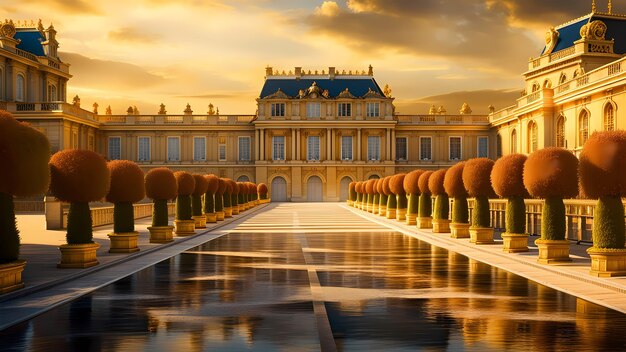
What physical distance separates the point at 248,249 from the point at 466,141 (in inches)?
3089

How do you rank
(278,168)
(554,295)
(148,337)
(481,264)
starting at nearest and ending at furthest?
(148,337) < (554,295) < (481,264) < (278,168)

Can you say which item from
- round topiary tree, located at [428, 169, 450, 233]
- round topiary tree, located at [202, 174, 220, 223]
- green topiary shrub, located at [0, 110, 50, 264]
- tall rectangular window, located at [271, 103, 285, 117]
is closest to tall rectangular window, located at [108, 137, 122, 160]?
tall rectangular window, located at [271, 103, 285, 117]

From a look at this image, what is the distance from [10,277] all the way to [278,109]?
86855mm

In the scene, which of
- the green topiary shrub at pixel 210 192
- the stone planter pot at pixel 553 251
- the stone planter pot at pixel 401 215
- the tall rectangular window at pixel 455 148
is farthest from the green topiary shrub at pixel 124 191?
the tall rectangular window at pixel 455 148

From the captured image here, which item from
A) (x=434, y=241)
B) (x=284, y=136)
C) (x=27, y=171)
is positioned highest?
(x=284, y=136)

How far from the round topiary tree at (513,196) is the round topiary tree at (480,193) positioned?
10.1ft

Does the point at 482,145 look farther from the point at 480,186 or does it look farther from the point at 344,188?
the point at 480,186

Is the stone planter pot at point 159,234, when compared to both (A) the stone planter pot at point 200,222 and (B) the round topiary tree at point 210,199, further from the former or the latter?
(B) the round topiary tree at point 210,199

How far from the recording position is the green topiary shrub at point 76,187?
21078mm

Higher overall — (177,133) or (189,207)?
(177,133)

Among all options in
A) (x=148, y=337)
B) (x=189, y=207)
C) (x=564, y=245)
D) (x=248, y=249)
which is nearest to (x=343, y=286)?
(x=148, y=337)

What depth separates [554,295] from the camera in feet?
51.2

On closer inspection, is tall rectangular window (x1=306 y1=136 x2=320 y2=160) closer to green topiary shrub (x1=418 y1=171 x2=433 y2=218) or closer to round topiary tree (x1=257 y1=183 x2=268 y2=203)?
round topiary tree (x1=257 y1=183 x2=268 y2=203)

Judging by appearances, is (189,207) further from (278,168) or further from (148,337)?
(278,168)
